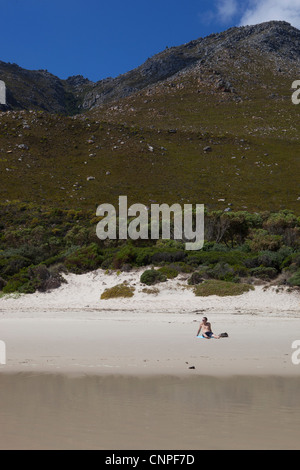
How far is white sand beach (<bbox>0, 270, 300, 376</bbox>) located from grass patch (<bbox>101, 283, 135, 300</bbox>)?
0.97 feet

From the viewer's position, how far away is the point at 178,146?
2176 inches

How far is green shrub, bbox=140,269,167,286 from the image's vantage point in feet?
60.5

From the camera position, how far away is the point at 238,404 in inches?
270

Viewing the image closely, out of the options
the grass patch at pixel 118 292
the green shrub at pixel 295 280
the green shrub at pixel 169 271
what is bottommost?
the grass patch at pixel 118 292

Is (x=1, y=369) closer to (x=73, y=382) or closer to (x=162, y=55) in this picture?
(x=73, y=382)

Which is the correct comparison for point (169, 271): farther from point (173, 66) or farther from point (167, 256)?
point (173, 66)

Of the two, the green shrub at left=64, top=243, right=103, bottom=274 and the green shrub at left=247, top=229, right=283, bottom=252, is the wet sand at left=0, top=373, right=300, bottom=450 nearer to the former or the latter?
the green shrub at left=64, top=243, right=103, bottom=274

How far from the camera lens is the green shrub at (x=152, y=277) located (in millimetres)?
18453

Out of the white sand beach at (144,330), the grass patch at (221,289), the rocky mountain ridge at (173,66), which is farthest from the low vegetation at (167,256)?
the rocky mountain ridge at (173,66)

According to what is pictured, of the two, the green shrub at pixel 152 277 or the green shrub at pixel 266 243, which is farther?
the green shrub at pixel 266 243

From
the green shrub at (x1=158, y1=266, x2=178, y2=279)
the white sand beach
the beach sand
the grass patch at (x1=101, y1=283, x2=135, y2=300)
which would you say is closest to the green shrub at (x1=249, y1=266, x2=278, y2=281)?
the white sand beach

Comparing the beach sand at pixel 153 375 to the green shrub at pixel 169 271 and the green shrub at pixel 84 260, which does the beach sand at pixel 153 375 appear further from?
the green shrub at pixel 84 260

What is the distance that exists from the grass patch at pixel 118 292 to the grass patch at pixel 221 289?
2744mm

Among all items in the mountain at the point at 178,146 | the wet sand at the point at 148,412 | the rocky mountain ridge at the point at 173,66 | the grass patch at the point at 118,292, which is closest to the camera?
the wet sand at the point at 148,412
